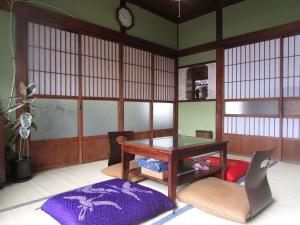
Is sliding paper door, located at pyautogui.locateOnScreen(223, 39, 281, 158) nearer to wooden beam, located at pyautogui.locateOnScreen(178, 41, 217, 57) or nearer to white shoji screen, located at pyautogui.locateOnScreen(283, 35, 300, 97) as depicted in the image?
white shoji screen, located at pyautogui.locateOnScreen(283, 35, 300, 97)

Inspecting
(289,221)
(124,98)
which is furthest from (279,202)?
(124,98)

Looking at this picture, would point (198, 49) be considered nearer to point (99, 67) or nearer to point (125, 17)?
point (125, 17)

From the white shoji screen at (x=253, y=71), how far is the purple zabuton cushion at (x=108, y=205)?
3242 mm

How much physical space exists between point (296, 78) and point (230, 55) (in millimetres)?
1369

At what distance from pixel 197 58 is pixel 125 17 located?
1.93 m

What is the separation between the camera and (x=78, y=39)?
3730 mm

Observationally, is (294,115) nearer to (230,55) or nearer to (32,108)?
A: (230,55)

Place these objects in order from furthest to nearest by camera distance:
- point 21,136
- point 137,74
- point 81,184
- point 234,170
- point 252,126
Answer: point 137,74, point 252,126, point 234,170, point 21,136, point 81,184

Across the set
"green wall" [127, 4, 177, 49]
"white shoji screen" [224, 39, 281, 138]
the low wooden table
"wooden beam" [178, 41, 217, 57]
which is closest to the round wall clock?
"green wall" [127, 4, 177, 49]

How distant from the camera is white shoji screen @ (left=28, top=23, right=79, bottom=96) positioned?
3256 mm

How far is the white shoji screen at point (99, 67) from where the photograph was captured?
12.6 ft

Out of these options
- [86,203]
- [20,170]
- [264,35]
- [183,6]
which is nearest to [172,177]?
[86,203]

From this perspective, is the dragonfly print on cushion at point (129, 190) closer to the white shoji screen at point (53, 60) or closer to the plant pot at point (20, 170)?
the plant pot at point (20, 170)

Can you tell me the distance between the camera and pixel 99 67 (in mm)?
4027
